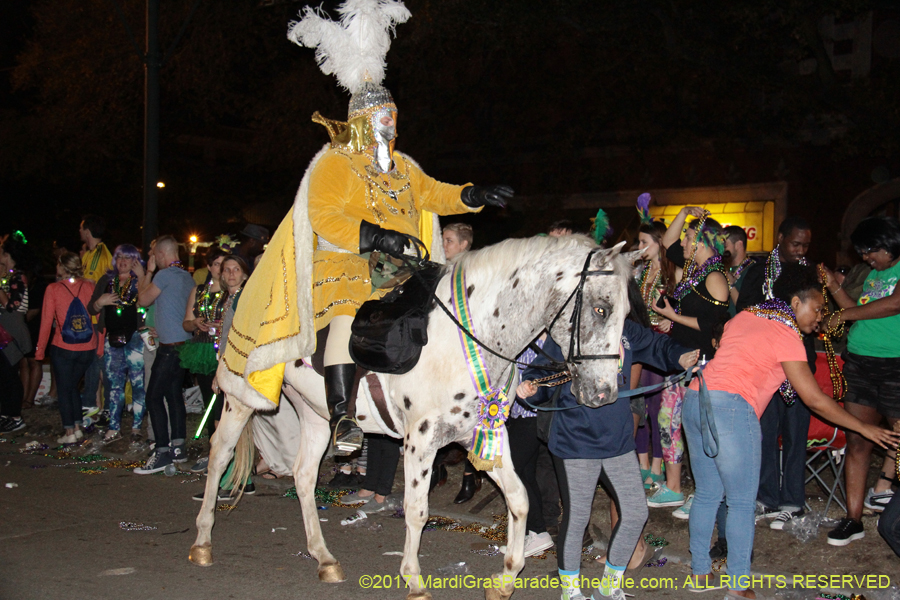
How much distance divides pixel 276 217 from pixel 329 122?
16.9m

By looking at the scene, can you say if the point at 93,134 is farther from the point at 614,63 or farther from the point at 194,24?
the point at 614,63

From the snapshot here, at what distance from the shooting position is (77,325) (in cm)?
928

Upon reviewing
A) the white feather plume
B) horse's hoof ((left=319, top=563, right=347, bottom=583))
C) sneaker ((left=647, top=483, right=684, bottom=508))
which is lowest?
horse's hoof ((left=319, top=563, right=347, bottom=583))

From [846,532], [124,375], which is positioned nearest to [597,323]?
[846,532]

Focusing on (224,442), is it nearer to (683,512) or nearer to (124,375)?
(683,512)

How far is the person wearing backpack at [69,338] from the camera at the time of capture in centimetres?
927

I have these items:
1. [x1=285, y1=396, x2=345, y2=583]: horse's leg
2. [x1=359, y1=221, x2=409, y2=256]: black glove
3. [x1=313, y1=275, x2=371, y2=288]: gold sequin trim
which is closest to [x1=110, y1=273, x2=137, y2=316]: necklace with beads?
[x1=285, y1=396, x2=345, y2=583]: horse's leg

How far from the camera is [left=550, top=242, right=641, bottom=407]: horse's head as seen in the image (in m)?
3.95

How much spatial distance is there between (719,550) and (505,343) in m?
2.32

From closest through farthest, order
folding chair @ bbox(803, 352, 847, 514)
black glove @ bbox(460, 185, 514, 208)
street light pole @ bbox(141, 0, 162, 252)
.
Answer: black glove @ bbox(460, 185, 514, 208), folding chair @ bbox(803, 352, 847, 514), street light pole @ bbox(141, 0, 162, 252)

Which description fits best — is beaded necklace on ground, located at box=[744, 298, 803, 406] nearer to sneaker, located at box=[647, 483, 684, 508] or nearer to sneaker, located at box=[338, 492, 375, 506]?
sneaker, located at box=[647, 483, 684, 508]

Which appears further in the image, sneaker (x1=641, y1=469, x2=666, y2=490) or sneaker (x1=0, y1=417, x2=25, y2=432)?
sneaker (x1=0, y1=417, x2=25, y2=432)

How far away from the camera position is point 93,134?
56.5ft

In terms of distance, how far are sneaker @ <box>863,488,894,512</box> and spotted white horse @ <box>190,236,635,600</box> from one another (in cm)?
323
